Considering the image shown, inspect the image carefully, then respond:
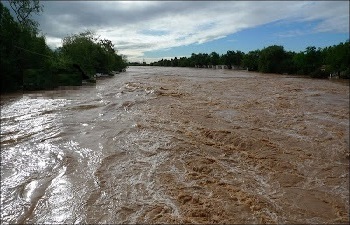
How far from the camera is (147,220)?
18.4 ft

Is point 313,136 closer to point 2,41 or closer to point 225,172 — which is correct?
point 225,172

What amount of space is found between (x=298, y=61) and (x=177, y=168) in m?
48.0

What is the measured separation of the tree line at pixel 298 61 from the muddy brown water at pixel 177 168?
93.1 feet

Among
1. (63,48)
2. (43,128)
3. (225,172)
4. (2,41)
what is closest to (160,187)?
(225,172)

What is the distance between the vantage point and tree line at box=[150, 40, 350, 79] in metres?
39.0

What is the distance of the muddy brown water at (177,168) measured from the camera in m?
5.95

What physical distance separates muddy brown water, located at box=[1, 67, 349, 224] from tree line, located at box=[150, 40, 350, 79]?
28.4 metres

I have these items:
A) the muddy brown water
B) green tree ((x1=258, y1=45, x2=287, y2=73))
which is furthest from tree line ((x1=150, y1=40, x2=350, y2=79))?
the muddy brown water

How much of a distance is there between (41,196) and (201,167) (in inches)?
154

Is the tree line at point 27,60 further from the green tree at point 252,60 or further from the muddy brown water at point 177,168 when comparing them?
the green tree at point 252,60

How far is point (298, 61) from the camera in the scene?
165ft

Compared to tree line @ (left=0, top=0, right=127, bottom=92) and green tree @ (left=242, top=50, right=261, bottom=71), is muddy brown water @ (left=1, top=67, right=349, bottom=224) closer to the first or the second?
tree line @ (left=0, top=0, right=127, bottom=92)

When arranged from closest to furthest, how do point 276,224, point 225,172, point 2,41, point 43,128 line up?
point 276,224, point 225,172, point 43,128, point 2,41

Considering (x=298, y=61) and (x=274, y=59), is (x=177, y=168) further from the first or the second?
(x=274, y=59)
